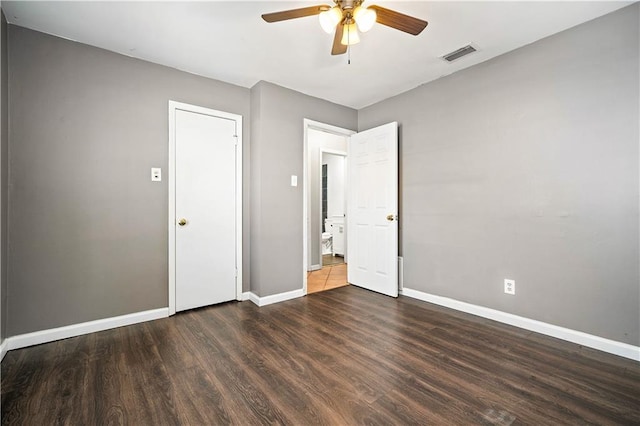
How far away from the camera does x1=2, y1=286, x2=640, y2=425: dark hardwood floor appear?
1.51 m

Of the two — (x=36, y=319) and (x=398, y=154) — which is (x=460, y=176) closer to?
(x=398, y=154)

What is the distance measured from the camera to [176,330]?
8.34ft

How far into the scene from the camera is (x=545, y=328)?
243cm

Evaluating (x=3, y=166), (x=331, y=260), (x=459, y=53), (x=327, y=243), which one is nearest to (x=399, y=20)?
(x=459, y=53)

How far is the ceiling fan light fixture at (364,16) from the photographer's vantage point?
1.71m

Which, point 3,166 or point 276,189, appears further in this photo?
point 276,189

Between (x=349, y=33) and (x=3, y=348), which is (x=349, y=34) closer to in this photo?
(x=349, y=33)

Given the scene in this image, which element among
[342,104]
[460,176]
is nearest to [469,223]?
[460,176]

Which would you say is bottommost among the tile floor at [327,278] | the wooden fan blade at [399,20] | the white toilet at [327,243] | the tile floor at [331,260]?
the tile floor at [327,278]

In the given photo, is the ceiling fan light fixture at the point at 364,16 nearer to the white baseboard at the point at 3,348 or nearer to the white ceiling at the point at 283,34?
the white ceiling at the point at 283,34

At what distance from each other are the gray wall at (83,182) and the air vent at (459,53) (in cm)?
267

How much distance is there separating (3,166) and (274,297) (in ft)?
8.32

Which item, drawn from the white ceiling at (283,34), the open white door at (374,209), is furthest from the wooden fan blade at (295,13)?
the open white door at (374,209)

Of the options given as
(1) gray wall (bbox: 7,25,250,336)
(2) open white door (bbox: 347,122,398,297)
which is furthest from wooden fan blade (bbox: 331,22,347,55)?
(1) gray wall (bbox: 7,25,250,336)
